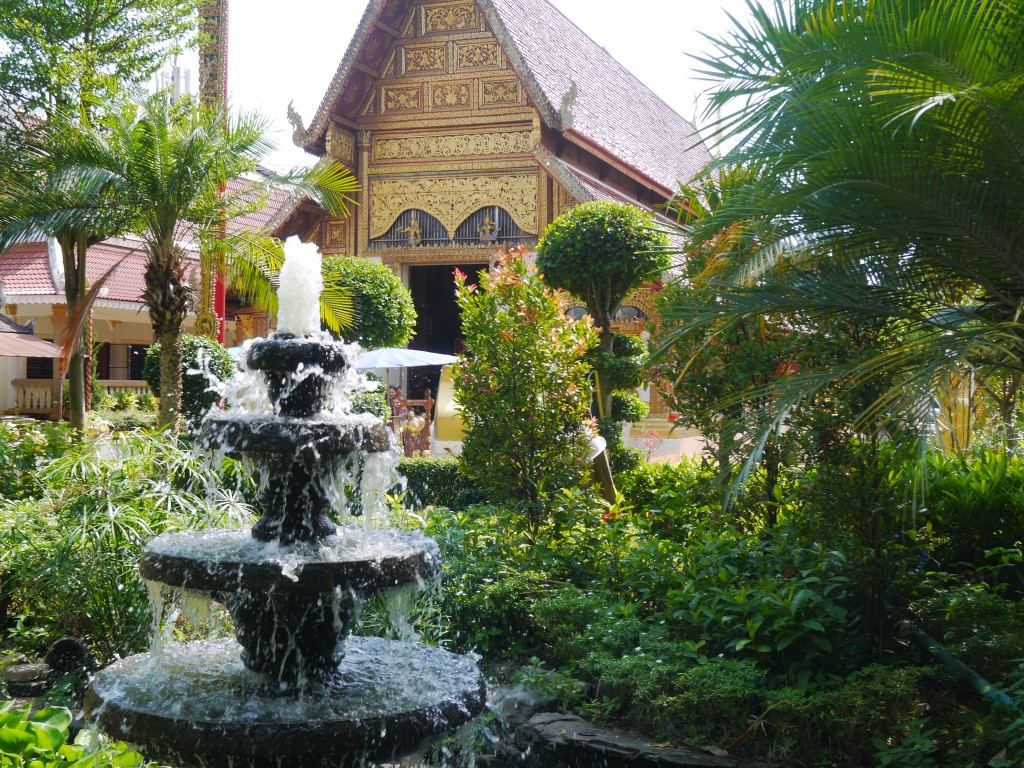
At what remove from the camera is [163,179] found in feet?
35.2

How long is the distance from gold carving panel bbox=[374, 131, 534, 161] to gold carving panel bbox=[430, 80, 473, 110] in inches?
21.5

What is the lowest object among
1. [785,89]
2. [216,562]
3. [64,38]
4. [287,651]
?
[287,651]

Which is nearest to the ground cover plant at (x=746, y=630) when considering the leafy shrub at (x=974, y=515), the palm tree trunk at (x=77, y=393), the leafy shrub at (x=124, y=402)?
the leafy shrub at (x=974, y=515)

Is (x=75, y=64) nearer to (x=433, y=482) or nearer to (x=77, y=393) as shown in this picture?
(x=77, y=393)

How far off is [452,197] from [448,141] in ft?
3.35

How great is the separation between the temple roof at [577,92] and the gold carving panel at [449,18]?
1.83ft

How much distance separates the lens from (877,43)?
16.9ft

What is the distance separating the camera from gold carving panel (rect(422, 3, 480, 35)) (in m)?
18.0

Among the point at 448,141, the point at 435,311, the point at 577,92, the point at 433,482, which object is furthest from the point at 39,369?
the point at 433,482

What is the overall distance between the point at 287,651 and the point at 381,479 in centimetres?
87

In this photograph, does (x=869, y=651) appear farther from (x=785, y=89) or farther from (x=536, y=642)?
(x=785, y=89)

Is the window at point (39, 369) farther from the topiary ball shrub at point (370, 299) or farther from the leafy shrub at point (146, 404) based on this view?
the topiary ball shrub at point (370, 299)

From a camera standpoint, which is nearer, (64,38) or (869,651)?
(869,651)

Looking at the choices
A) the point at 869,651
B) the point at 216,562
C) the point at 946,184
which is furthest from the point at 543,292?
the point at 216,562
